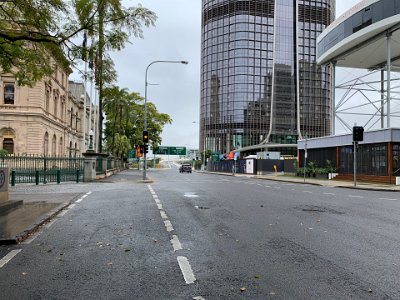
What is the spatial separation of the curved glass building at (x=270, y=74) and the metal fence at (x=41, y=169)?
8777 cm

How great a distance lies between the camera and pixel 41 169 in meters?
24.9

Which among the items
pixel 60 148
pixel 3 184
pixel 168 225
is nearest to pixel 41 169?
pixel 3 184

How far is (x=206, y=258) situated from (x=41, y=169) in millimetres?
22033

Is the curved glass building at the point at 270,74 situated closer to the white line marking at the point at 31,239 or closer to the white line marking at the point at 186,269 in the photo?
the white line marking at the point at 31,239

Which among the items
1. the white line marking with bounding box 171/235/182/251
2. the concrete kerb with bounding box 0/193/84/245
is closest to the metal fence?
the concrete kerb with bounding box 0/193/84/245

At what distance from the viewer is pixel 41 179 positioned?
24516 millimetres

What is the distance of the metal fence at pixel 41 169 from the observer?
2300 cm

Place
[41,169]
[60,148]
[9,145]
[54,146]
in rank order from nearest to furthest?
1. [41,169]
2. [9,145]
3. [54,146]
4. [60,148]

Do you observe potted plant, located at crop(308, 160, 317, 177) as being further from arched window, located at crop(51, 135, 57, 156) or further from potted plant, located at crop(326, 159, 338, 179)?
arched window, located at crop(51, 135, 57, 156)

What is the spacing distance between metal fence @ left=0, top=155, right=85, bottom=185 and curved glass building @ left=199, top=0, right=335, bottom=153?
288 ft

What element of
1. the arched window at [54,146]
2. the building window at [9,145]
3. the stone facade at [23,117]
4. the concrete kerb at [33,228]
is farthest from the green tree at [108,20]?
the arched window at [54,146]

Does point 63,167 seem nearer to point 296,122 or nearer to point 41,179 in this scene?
point 41,179

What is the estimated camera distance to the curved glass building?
11456 centimetres

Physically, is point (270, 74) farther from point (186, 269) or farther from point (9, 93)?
point (186, 269)
